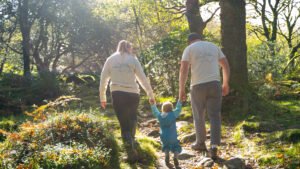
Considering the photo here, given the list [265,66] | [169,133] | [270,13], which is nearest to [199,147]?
[169,133]

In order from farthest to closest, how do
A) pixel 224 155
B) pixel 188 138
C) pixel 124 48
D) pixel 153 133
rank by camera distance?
1. pixel 153 133
2. pixel 188 138
3. pixel 124 48
4. pixel 224 155

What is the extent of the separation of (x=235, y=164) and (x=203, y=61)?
1.80 meters

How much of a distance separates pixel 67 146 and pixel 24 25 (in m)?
17.6

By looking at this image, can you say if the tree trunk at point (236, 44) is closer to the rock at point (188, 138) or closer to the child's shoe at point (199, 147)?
the rock at point (188, 138)

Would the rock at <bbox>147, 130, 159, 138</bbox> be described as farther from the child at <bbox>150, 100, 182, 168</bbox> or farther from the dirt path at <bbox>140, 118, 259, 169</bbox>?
the child at <bbox>150, 100, 182, 168</bbox>

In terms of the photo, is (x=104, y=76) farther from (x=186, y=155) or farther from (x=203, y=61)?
(x=186, y=155)

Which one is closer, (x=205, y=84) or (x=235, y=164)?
(x=235, y=164)

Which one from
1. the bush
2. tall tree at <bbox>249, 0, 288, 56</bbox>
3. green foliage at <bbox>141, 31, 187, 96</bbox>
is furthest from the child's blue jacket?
tall tree at <bbox>249, 0, 288, 56</bbox>

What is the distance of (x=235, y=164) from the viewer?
17.2 ft

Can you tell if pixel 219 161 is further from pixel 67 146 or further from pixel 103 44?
pixel 103 44

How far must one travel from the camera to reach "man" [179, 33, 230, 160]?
19.4ft

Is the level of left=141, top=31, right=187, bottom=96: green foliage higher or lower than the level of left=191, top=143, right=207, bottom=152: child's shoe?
higher

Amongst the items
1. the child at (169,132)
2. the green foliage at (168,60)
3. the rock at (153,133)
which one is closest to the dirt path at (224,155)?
the child at (169,132)

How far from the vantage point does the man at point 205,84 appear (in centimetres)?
591
